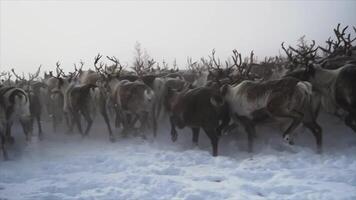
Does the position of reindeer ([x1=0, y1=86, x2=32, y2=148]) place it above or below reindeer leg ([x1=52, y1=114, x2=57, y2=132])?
above

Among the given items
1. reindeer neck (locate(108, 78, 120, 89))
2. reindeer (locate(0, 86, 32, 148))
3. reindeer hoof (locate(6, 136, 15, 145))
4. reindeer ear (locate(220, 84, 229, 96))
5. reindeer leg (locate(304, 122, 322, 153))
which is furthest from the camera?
reindeer neck (locate(108, 78, 120, 89))

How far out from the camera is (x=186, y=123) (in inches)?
327

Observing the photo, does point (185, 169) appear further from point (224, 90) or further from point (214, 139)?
point (224, 90)

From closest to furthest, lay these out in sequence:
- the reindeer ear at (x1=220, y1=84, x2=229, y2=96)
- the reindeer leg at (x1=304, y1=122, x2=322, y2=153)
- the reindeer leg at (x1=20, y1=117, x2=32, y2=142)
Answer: the reindeer leg at (x1=304, y1=122, x2=322, y2=153)
the reindeer ear at (x1=220, y1=84, x2=229, y2=96)
the reindeer leg at (x1=20, y1=117, x2=32, y2=142)

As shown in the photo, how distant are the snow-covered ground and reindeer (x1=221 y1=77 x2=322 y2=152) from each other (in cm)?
52

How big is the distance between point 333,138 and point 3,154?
756cm

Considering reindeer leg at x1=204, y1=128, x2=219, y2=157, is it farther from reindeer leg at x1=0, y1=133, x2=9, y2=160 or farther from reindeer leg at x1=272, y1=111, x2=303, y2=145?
reindeer leg at x1=0, y1=133, x2=9, y2=160

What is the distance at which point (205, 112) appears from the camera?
8000 millimetres

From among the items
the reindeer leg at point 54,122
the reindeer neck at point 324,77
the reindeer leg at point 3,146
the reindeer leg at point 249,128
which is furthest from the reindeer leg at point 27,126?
the reindeer neck at point 324,77

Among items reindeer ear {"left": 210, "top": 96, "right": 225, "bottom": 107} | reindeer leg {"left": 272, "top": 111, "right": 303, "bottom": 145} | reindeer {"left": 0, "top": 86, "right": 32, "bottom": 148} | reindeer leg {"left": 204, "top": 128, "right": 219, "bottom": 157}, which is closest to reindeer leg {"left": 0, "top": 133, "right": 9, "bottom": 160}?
reindeer {"left": 0, "top": 86, "right": 32, "bottom": 148}

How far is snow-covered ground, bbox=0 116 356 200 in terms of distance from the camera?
540 cm

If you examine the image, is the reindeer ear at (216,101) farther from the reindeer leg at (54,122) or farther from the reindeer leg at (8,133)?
the reindeer leg at (54,122)

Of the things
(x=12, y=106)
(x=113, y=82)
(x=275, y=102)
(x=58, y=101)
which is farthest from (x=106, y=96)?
(x=275, y=102)

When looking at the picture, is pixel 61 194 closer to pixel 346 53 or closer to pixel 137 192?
pixel 137 192
